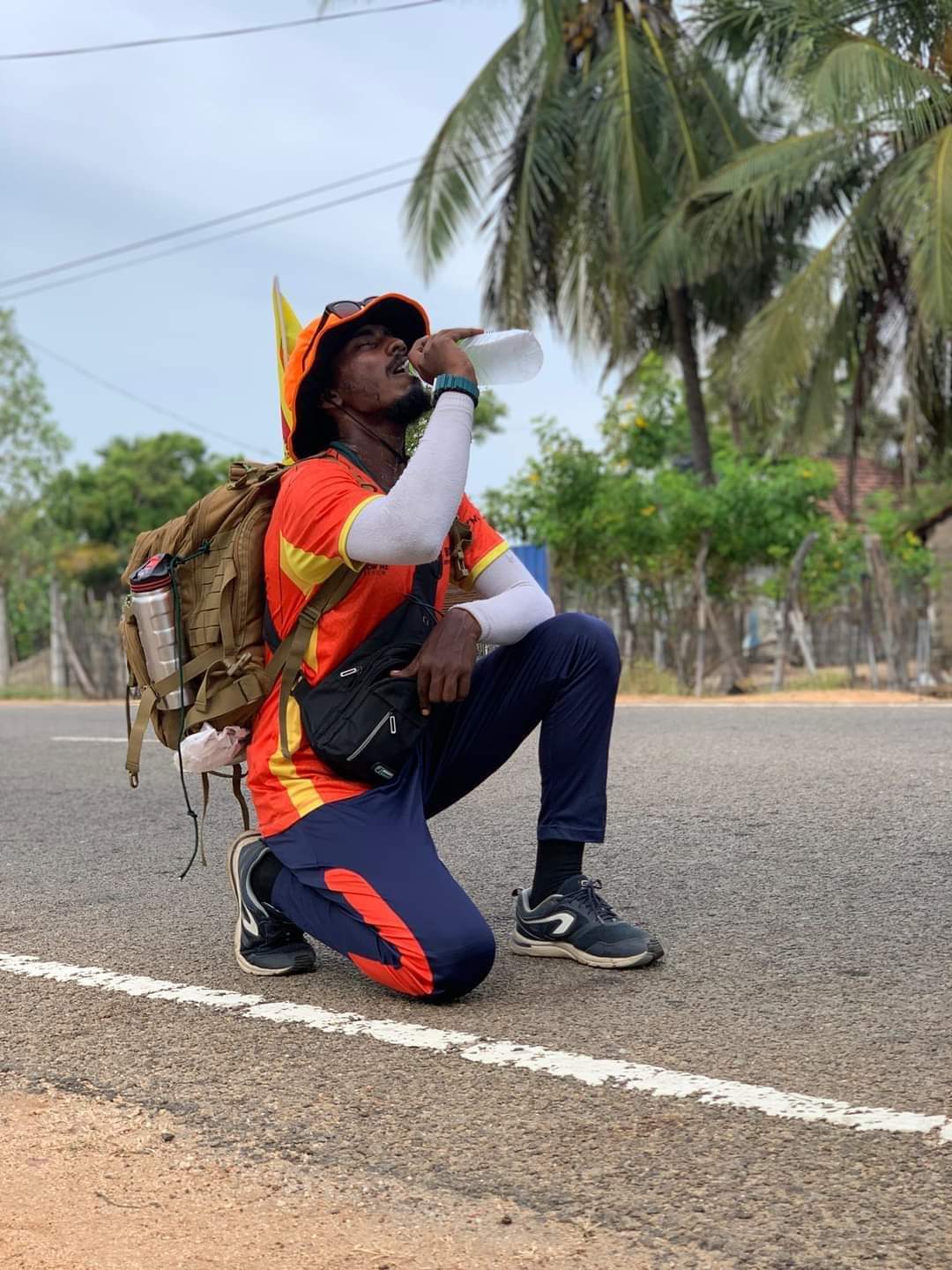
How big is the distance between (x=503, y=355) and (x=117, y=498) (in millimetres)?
41208

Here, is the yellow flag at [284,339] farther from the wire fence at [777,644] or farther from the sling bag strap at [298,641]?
the wire fence at [777,644]

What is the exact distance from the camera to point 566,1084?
2760 mm

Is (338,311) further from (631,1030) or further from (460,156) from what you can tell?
(460,156)

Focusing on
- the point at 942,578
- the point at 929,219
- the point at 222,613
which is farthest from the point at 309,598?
the point at 942,578

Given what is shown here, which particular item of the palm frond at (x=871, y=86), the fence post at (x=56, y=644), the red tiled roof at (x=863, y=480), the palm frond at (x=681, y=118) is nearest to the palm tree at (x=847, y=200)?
the palm frond at (x=871, y=86)

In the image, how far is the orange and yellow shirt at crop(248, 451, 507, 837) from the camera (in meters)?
3.47

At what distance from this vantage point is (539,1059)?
291 centimetres

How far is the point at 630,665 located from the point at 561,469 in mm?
2303

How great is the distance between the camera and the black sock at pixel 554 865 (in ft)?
12.1

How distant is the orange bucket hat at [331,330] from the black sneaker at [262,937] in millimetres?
1007

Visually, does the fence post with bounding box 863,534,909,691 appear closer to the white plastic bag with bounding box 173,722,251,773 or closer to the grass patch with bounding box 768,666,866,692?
the grass patch with bounding box 768,666,866,692

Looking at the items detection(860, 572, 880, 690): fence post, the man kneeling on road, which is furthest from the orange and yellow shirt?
detection(860, 572, 880, 690): fence post

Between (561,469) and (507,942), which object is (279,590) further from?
(561,469)


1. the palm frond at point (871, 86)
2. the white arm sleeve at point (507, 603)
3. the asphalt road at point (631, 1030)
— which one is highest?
the palm frond at point (871, 86)
